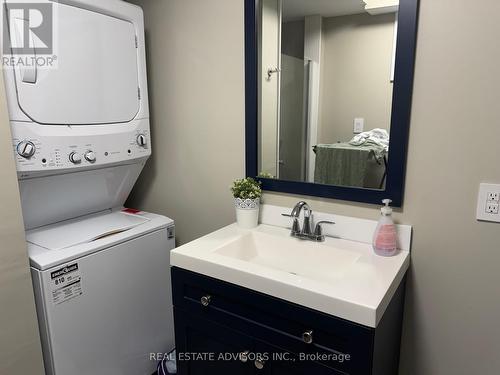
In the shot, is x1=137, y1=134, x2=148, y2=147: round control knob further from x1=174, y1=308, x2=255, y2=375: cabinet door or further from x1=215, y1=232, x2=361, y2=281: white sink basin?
x1=174, y1=308, x2=255, y2=375: cabinet door

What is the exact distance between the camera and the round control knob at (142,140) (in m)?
1.77

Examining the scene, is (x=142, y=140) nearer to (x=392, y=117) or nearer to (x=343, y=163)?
(x=343, y=163)

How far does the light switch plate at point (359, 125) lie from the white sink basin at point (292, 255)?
47cm

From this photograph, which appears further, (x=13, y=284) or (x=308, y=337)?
(x=13, y=284)

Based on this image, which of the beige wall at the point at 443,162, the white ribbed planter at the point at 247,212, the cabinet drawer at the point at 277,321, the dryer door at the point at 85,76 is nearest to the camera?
the cabinet drawer at the point at 277,321

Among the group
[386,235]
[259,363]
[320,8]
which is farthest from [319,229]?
[320,8]

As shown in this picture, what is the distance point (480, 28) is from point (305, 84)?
63cm

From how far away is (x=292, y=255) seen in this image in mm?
1442

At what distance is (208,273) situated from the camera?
1231 millimetres

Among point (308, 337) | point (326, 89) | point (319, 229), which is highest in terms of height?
point (326, 89)

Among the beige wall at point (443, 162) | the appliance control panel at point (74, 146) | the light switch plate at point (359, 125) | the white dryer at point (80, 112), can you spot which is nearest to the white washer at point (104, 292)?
the white dryer at point (80, 112)

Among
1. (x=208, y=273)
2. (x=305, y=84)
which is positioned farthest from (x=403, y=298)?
(x=305, y=84)

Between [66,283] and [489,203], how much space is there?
5.15ft

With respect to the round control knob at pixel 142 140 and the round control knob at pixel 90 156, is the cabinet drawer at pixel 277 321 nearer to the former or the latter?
the round control knob at pixel 90 156
